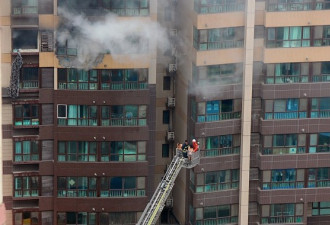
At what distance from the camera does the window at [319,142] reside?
78938 millimetres

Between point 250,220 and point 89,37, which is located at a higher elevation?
point 89,37

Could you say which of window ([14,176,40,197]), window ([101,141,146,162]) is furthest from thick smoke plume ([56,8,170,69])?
window ([14,176,40,197])

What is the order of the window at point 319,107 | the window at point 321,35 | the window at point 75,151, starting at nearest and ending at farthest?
the window at point 75,151 < the window at point 321,35 < the window at point 319,107

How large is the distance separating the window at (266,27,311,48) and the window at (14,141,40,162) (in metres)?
19.1

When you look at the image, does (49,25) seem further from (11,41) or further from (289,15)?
(289,15)

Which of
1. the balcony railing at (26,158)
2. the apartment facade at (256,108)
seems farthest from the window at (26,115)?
the apartment facade at (256,108)

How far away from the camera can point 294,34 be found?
76.9m

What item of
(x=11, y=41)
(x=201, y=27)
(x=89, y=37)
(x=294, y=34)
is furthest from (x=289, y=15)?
(x=11, y=41)

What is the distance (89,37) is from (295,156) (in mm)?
18293

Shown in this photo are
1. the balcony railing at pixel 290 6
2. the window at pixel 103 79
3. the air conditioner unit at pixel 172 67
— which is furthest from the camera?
the air conditioner unit at pixel 172 67

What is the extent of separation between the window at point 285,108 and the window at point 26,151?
1756 centimetres

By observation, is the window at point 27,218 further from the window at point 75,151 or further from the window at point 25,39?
the window at point 25,39

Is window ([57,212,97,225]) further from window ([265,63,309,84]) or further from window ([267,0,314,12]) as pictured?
window ([267,0,314,12])

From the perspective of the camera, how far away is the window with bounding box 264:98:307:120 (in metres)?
78.0
